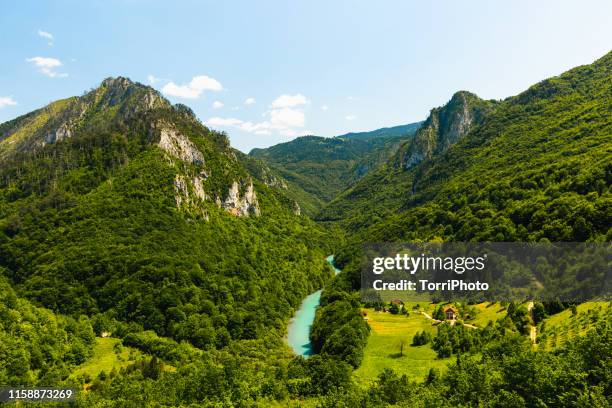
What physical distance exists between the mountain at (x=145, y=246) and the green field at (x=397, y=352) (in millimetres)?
31141

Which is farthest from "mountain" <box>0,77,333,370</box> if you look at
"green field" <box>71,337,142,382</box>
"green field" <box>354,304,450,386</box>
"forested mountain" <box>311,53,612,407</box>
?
"green field" <box>354,304,450,386</box>

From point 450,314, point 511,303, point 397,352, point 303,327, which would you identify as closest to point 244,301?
point 303,327

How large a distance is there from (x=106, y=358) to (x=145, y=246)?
48.0 meters

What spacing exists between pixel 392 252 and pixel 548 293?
7296cm

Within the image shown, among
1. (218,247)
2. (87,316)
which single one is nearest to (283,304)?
(218,247)

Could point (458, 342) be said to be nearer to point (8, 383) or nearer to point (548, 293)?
point (548, 293)

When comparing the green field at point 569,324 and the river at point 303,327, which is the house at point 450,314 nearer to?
the green field at point 569,324

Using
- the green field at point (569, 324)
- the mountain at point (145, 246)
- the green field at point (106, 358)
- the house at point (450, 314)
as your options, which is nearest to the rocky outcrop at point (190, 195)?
the mountain at point (145, 246)

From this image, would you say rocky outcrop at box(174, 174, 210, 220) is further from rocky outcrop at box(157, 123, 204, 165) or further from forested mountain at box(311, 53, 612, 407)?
forested mountain at box(311, 53, 612, 407)

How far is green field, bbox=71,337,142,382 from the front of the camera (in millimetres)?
88188

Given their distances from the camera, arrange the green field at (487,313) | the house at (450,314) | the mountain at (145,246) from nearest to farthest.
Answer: the green field at (487,313)
the house at (450,314)
the mountain at (145,246)

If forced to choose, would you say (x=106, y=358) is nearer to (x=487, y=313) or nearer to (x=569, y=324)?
(x=487, y=313)

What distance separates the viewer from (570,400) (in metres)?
42.5

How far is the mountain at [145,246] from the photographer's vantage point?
119062mm
